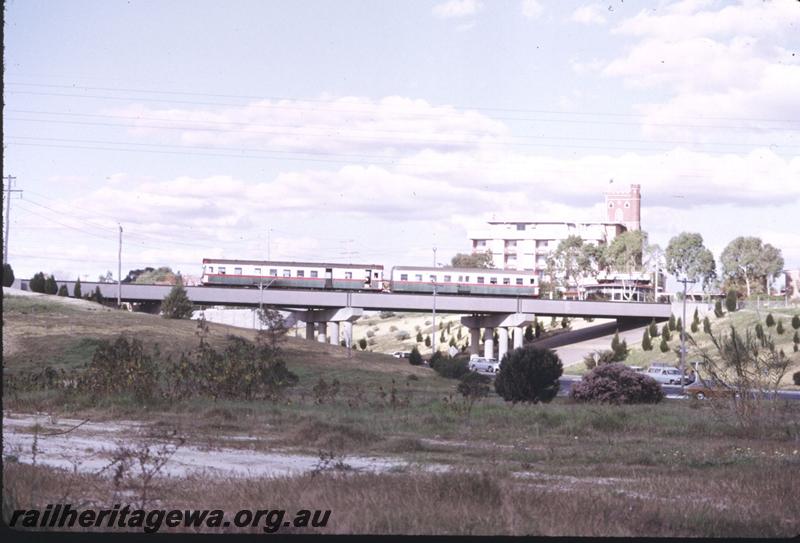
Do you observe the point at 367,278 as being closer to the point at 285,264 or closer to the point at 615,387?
the point at 285,264

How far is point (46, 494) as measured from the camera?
10375 millimetres

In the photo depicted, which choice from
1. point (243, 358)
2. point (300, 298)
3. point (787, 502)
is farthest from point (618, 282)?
point (787, 502)

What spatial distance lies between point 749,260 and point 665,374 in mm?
33578

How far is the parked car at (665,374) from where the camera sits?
5375cm

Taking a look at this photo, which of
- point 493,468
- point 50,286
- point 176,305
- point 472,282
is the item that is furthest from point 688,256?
point 493,468

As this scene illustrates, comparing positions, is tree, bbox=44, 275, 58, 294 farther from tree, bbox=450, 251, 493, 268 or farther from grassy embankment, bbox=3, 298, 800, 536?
grassy embankment, bbox=3, 298, 800, 536

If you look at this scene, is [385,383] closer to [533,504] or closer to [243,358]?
[243,358]

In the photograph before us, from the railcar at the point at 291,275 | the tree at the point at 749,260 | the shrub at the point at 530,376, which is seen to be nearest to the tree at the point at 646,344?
the tree at the point at 749,260

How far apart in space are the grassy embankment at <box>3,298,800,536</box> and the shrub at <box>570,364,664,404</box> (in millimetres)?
1754

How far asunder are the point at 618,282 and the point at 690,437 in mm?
78938

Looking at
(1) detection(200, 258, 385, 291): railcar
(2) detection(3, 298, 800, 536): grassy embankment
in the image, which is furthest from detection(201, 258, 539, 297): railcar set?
(2) detection(3, 298, 800, 536): grassy embankment

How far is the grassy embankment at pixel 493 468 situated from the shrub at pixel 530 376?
109cm

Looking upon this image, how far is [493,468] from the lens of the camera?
14.1 metres

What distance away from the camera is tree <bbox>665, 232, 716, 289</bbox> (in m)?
77.9
